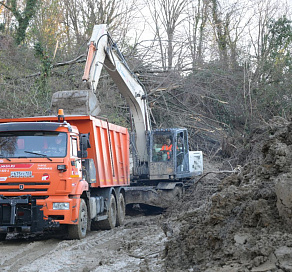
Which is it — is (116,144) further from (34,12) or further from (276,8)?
(276,8)

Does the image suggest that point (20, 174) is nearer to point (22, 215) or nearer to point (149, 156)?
point (22, 215)

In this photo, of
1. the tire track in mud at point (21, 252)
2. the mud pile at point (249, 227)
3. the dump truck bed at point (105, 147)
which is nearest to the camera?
the mud pile at point (249, 227)

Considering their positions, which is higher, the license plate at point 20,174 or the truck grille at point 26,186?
the license plate at point 20,174

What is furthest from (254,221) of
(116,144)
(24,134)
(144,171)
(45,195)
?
(144,171)

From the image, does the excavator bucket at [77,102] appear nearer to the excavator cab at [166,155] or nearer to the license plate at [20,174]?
the license plate at [20,174]

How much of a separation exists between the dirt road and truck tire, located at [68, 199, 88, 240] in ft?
0.60

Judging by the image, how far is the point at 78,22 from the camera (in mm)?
25188

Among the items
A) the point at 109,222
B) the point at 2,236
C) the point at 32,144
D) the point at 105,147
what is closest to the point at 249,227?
the point at 32,144

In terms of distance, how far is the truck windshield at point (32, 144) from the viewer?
31.6 ft

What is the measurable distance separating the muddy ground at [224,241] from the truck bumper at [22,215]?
407 mm

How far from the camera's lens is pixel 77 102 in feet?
39.0

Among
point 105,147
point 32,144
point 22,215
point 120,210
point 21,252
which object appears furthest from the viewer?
point 120,210

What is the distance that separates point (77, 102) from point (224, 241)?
7.15 m

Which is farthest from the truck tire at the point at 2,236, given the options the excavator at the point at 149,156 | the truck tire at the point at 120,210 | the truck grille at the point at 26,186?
the excavator at the point at 149,156
